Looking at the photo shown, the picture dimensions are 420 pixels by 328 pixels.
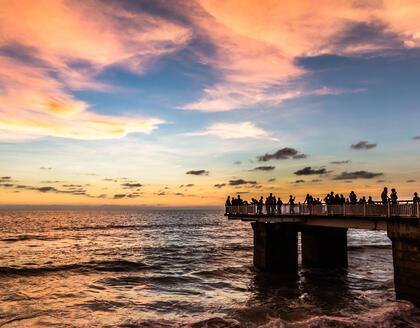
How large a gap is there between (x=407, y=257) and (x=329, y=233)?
1360 centimetres

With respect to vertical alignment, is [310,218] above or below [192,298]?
above

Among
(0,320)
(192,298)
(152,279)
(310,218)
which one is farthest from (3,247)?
(310,218)

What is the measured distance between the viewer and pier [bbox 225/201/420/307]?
1681 cm

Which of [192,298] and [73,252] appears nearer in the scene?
[192,298]

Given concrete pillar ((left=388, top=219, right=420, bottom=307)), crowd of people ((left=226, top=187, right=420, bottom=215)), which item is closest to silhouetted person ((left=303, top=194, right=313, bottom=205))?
crowd of people ((left=226, top=187, right=420, bottom=215))

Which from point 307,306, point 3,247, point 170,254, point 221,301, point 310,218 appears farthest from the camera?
point 3,247

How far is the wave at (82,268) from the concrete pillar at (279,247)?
15.8 metres

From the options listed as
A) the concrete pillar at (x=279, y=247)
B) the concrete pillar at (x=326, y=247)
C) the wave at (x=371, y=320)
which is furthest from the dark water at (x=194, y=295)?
the concrete pillar at (x=326, y=247)

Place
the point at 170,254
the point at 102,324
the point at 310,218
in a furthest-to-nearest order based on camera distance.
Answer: the point at 170,254
the point at 310,218
the point at 102,324

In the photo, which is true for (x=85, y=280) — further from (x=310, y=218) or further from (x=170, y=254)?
(x=310, y=218)

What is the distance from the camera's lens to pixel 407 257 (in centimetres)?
1692

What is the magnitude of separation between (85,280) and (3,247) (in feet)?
116

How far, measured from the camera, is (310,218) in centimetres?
2580

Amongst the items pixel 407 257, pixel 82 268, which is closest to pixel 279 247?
pixel 407 257
